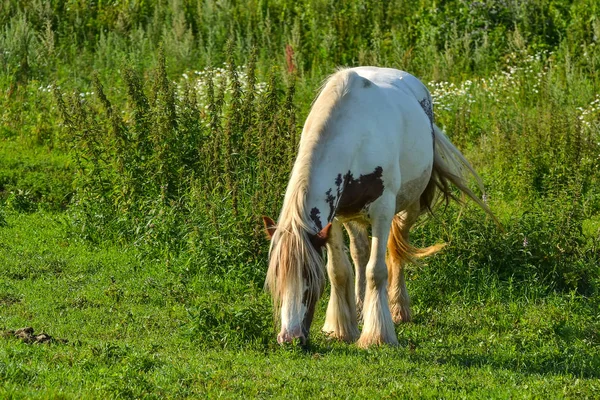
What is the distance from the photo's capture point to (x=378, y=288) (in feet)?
24.9

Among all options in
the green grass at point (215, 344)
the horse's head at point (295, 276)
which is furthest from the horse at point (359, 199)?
the green grass at point (215, 344)

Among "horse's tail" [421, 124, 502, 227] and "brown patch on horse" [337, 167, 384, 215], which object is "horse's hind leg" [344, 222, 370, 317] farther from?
"horse's tail" [421, 124, 502, 227]

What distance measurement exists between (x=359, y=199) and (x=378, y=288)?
705mm

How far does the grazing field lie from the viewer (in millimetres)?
6453

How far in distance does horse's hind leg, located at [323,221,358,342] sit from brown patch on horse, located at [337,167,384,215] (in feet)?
1.24

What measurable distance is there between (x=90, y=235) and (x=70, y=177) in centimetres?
182

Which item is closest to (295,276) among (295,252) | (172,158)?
(295,252)

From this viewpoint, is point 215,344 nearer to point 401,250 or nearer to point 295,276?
point 295,276

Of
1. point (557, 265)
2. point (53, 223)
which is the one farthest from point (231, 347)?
point (53, 223)

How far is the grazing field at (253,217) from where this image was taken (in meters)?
6.45

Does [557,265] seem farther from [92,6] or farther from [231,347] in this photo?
[92,6]

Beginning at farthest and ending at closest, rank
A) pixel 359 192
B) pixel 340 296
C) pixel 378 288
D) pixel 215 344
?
pixel 340 296 < pixel 378 288 < pixel 359 192 < pixel 215 344

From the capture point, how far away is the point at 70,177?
39.2ft

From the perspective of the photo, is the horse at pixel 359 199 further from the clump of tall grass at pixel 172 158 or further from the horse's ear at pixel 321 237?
the clump of tall grass at pixel 172 158
